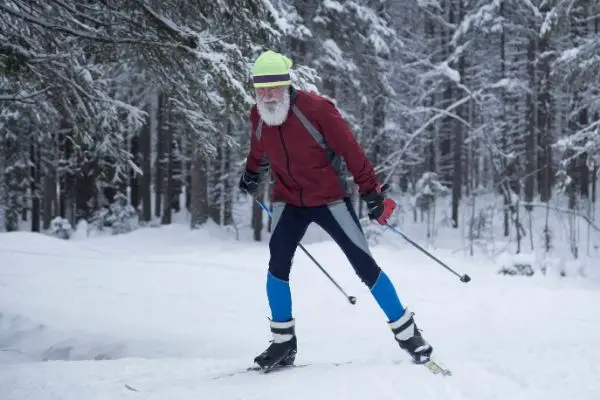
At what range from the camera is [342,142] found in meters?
3.95

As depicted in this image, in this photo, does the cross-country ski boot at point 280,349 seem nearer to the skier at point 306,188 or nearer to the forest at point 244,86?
the skier at point 306,188

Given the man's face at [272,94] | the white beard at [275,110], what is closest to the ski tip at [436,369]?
the white beard at [275,110]

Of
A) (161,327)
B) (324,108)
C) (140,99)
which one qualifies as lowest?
(161,327)

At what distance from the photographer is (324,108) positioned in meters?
3.94

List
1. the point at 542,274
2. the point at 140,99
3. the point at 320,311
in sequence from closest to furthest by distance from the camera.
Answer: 1. the point at 320,311
2. the point at 542,274
3. the point at 140,99

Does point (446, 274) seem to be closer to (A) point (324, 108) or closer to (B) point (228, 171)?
(A) point (324, 108)

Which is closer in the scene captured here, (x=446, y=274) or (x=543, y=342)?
(x=543, y=342)

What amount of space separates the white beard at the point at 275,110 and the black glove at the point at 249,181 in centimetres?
78

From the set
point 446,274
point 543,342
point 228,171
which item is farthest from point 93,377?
point 228,171

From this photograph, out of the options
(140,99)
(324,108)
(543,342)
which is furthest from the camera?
(140,99)

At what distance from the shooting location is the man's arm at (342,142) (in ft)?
12.9

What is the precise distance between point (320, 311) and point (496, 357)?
2.96 metres

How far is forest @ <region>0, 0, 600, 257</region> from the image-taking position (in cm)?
633

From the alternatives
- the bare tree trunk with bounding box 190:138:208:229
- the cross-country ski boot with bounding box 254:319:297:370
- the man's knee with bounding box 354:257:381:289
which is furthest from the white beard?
the bare tree trunk with bounding box 190:138:208:229
